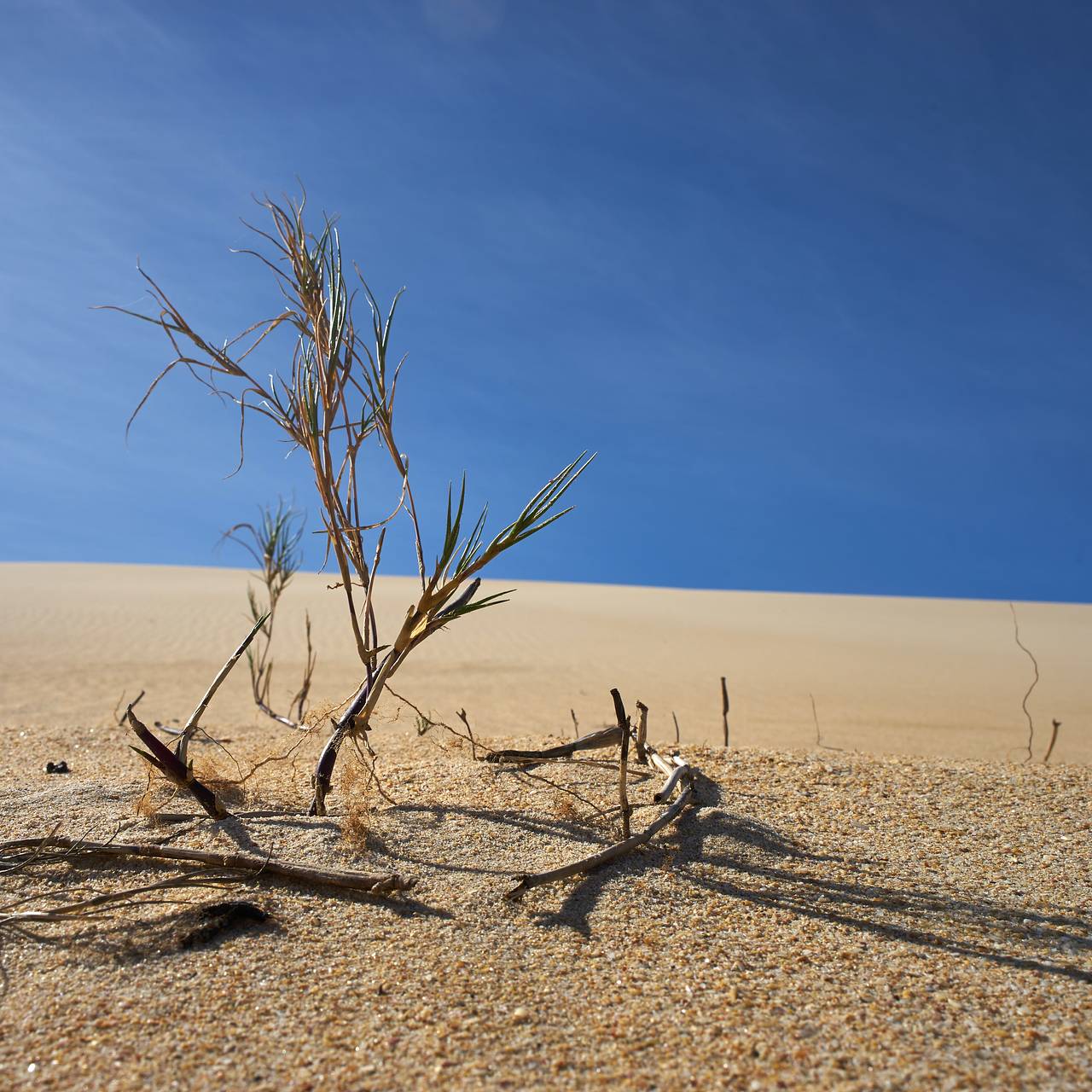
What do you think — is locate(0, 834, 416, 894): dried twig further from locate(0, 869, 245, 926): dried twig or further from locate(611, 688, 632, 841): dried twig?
locate(611, 688, 632, 841): dried twig

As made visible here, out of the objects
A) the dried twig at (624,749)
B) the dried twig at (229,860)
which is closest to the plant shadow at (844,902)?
the dried twig at (624,749)

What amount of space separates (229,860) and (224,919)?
297 mm

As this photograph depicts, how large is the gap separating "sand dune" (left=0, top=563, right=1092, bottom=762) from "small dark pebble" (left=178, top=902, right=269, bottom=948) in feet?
12.8

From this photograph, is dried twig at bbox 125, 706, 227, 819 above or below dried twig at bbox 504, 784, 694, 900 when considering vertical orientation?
above

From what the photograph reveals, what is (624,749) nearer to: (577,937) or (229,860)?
(577,937)

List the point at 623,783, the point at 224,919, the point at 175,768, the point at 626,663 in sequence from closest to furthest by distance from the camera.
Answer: the point at 224,919, the point at 623,783, the point at 175,768, the point at 626,663

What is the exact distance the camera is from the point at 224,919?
2254 mm

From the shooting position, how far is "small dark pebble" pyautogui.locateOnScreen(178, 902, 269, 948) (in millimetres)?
2203

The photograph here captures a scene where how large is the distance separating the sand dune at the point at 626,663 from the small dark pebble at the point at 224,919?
392 cm

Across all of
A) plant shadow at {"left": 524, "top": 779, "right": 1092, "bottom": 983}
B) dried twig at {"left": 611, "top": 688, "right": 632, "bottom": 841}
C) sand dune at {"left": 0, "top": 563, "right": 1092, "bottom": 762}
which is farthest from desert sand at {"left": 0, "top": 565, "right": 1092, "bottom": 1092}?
sand dune at {"left": 0, "top": 563, "right": 1092, "bottom": 762}

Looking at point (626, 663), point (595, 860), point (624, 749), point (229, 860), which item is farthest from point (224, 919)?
point (626, 663)

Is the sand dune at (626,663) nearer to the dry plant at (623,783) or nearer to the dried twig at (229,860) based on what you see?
the dry plant at (623,783)

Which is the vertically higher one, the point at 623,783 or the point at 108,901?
the point at 623,783

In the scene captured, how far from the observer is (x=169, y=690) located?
1004 centimetres
